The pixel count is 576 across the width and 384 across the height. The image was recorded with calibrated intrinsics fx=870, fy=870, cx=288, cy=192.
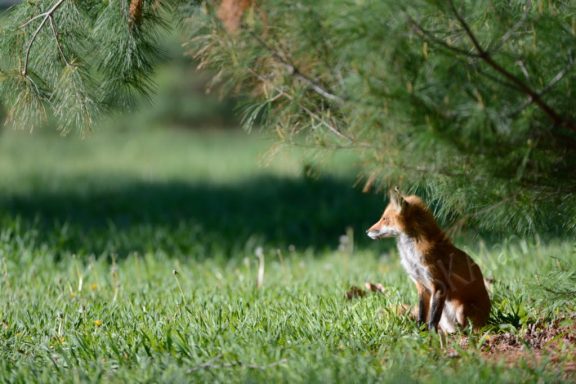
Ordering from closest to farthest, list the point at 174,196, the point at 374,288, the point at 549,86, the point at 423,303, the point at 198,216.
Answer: the point at 549,86
the point at 423,303
the point at 374,288
the point at 198,216
the point at 174,196

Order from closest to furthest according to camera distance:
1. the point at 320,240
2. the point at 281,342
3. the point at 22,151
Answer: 1. the point at 281,342
2. the point at 320,240
3. the point at 22,151

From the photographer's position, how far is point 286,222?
30.9 feet

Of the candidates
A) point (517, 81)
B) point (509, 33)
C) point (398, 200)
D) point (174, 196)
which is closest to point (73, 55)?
point (398, 200)

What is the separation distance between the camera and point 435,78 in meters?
3.48

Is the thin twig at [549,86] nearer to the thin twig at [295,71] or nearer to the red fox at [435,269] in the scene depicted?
the thin twig at [295,71]

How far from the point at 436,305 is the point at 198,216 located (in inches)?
217

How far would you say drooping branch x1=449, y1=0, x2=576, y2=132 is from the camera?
3.40 meters

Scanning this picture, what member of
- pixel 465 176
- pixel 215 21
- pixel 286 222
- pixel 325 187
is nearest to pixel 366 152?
pixel 465 176

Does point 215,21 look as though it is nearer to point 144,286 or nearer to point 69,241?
point 144,286

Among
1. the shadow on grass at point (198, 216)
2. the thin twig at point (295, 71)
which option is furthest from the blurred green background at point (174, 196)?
Result: the thin twig at point (295, 71)

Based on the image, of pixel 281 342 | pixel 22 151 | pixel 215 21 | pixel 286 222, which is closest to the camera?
pixel 215 21

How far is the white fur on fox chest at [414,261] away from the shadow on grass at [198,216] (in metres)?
3.35

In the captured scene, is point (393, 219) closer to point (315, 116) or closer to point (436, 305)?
point (436, 305)

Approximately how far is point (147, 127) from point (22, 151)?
5.06 metres
